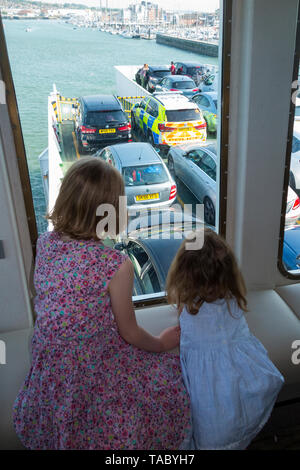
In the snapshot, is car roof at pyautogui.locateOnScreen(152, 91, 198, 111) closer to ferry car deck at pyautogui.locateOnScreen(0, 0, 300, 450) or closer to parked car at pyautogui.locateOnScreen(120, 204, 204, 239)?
ferry car deck at pyautogui.locateOnScreen(0, 0, 300, 450)

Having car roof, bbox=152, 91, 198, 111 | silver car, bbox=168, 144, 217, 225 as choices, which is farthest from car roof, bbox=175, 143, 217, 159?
car roof, bbox=152, 91, 198, 111

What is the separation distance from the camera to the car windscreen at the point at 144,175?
8.21 feet

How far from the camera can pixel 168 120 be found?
8.20 feet

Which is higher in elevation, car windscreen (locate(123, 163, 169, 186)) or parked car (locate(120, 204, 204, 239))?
car windscreen (locate(123, 163, 169, 186))

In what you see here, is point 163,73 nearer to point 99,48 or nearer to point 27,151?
point 99,48

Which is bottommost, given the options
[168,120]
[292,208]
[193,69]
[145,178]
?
[292,208]

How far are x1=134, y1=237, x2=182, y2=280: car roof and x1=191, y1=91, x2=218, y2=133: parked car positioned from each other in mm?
766

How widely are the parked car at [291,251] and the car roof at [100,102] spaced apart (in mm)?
1347

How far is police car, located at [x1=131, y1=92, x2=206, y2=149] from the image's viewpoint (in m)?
2.25

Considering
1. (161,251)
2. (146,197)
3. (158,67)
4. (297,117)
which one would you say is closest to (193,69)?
(158,67)

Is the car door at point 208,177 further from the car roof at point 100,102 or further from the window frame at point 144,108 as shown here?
the car roof at point 100,102

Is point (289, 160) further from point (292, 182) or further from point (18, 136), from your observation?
point (18, 136)

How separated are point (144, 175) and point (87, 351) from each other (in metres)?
1.52

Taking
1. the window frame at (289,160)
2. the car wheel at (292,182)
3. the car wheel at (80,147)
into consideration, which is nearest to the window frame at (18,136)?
the car wheel at (80,147)
